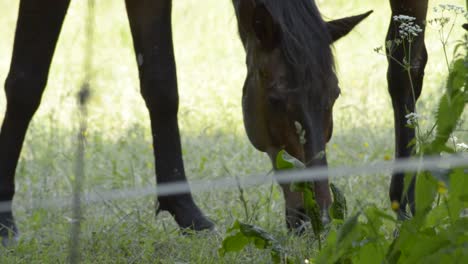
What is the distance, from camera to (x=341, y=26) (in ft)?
11.8

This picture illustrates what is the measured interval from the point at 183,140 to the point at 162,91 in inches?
72.8

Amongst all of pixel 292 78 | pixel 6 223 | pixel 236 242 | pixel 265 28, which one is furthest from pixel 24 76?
pixel 236 242

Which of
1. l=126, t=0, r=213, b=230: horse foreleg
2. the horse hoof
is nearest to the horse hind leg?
l=126, t=0, r=213, b=230: horse foreleg

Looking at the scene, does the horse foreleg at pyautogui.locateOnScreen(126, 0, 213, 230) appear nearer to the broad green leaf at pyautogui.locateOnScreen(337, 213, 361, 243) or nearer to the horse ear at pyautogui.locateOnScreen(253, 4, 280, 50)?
the horse ear at pyautogui.locateOnScreen(253, 4, 280, 50)

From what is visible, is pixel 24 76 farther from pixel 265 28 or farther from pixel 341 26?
pixel 341 26

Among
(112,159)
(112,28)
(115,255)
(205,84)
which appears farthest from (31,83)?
(112,28)

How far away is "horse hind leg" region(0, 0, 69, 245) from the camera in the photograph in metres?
3.95

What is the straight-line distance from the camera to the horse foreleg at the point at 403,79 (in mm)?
3744

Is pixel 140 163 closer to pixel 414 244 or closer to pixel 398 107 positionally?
pixel 398 107

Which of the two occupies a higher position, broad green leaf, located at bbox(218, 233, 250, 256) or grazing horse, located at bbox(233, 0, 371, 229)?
grazing horse, located at bbox(233, 0, 371, 229)

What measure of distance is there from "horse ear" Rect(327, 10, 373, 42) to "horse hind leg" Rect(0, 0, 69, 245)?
1.20 metres

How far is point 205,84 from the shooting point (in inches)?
292

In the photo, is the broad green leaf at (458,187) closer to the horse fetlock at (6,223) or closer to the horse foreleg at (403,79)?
the horse foreleg at (403,79)

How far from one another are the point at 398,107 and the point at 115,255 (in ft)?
4.61
